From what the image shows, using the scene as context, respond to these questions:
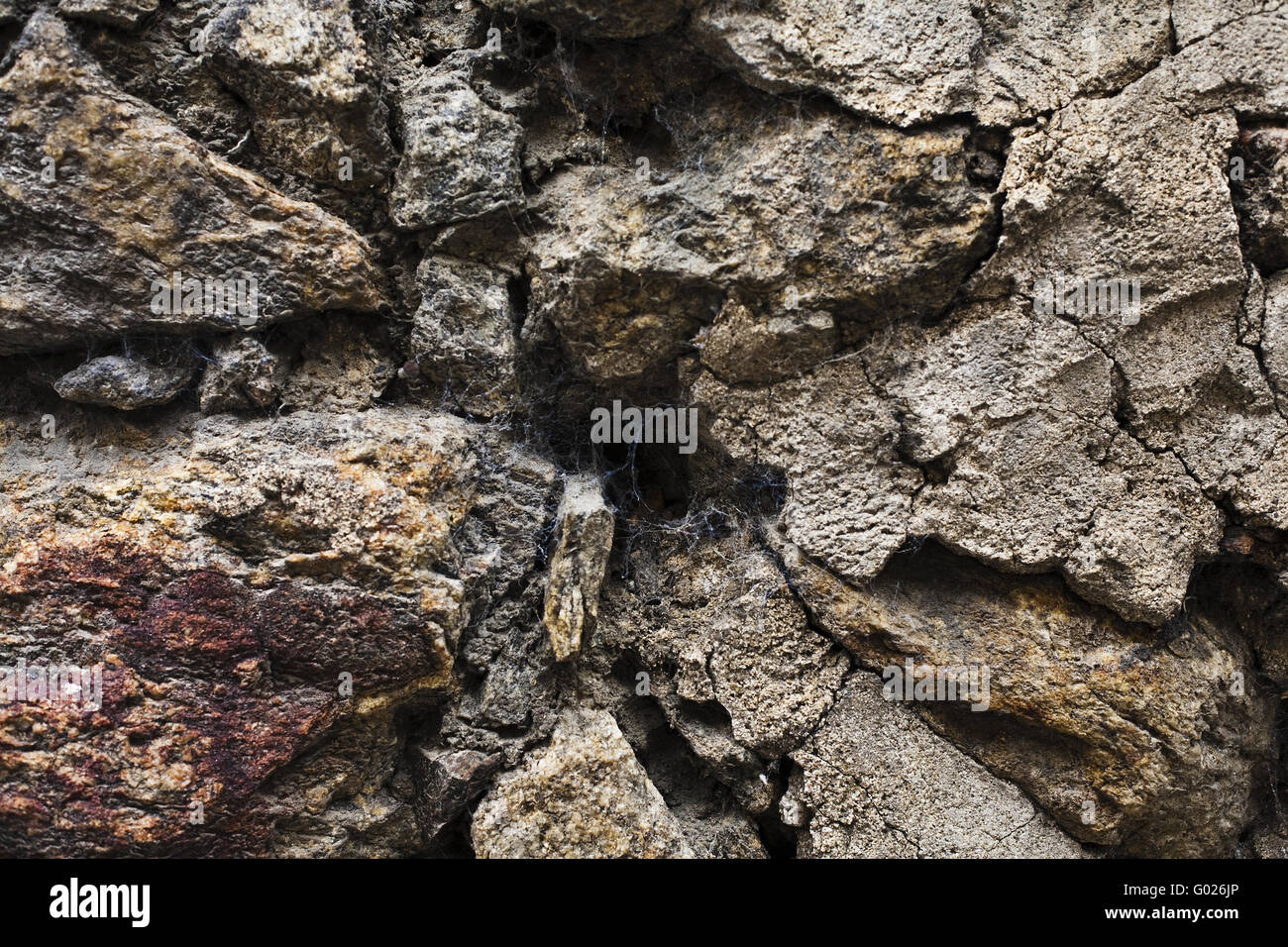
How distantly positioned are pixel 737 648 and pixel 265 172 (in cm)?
194

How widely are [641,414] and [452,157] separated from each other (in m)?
0.93

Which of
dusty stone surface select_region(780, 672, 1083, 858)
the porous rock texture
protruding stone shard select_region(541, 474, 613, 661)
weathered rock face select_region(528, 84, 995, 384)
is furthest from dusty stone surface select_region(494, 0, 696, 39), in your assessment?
dusty stone surface select_region(780, 672, 1083, 858)

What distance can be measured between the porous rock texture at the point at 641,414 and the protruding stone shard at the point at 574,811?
14mm

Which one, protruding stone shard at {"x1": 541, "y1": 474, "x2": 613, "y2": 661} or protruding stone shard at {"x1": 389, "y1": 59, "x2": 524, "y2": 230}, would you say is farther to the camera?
protruding stone shard at {"x1": 541, "y1": 474, "x2": 613, "y2": 661}

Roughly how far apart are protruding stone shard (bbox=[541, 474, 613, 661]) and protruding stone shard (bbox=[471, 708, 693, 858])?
0.99 ft

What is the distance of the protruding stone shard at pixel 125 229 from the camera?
2.20m

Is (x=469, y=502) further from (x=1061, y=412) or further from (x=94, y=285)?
(x=1061, y=412)

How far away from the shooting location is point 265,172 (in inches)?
96.6

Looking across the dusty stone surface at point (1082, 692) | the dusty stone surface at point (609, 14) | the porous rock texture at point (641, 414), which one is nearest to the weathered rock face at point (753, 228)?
the porous rock texture at point (641, 414)

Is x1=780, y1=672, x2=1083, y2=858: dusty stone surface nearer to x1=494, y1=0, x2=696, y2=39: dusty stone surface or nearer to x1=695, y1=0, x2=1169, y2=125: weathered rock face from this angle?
x1=695, y1=0, x2=1169, y2=125: weathered rock face

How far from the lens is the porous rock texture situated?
2.29m

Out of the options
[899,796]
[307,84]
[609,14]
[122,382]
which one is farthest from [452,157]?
[899,796]

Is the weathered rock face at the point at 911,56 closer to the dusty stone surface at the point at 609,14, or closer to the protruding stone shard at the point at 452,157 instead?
the dusty stone surface at the point at 609,14

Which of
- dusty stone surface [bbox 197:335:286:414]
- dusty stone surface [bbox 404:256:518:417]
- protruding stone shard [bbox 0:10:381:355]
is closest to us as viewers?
protruding stone shard [bbox 0:10:381:355]
